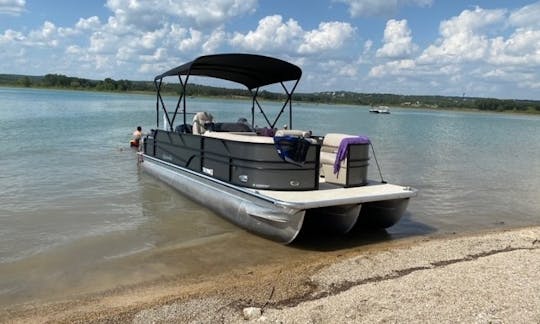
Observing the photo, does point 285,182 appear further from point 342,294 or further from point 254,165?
point 342,294

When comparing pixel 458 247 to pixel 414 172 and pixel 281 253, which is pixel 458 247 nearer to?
pixel 281 253

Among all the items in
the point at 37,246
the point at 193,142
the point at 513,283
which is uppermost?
the point at 193,142

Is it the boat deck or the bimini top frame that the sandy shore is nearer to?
the boat deck

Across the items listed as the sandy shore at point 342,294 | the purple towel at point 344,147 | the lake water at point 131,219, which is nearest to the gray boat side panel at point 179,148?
the lake water at point 131,219

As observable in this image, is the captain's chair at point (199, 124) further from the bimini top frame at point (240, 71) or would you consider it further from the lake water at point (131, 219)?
the lake water at point (131, 219)

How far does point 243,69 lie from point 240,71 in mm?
241

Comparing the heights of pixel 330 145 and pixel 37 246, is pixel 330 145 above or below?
above

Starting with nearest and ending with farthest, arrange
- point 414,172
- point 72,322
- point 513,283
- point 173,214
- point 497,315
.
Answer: point 497,315 < point 72,322 < point 513,283 < point 173,214 < point 414,172

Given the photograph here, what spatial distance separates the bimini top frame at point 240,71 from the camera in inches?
367

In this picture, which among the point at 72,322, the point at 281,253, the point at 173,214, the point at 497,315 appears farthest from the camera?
the point at 173,214

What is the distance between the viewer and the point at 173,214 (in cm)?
919

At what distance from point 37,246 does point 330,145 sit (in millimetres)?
4896

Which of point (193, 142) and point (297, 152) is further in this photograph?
point (193, 142)

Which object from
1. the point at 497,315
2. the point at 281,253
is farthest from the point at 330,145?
the point at 497,315
